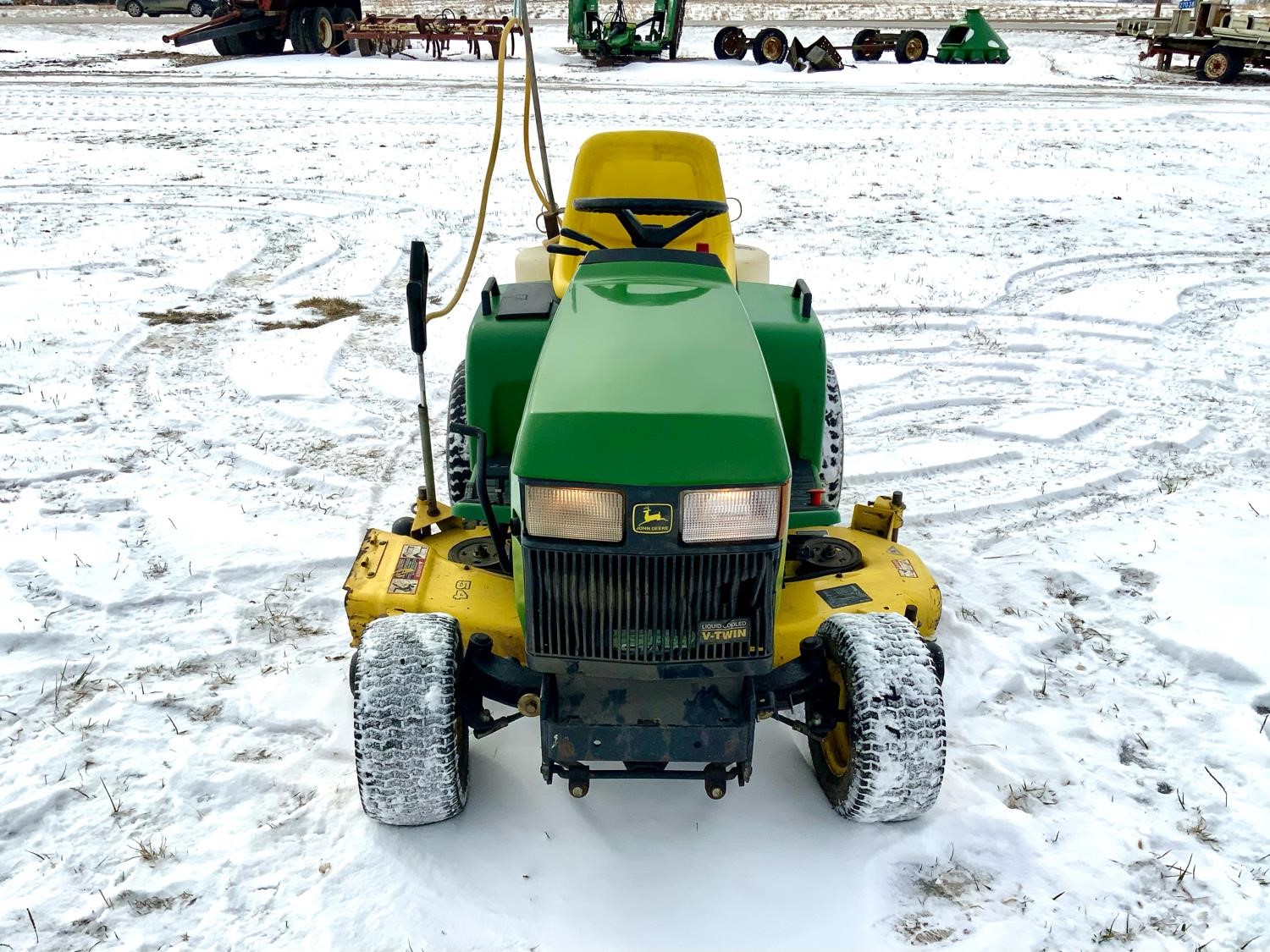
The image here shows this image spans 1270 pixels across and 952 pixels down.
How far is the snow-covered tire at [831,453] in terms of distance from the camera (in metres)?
3.86

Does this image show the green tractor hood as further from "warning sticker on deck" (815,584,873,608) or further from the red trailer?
the red trailer

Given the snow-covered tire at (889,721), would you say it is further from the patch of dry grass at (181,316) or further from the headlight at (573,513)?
the patch of dry grass at (181,316)

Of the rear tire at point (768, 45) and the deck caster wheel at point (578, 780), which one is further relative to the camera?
the rear tire at point (768, 45)

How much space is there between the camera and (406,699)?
2.64 metres

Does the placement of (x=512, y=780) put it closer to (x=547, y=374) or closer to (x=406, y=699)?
(x=406, y=699)

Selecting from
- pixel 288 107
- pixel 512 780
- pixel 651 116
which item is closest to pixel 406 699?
pixel 512 780

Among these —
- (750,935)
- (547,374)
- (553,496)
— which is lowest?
(750,935)

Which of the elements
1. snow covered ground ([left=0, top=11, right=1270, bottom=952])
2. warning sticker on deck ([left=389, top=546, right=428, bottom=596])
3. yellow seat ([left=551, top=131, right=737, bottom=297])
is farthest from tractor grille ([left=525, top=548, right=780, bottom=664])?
yellow seat ([left=551, top=131, right=737, bottom=297])

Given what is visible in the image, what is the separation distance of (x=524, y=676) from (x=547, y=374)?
0.83 metres

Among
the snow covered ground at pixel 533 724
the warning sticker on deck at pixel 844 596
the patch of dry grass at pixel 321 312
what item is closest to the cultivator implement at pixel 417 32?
the snow covered ground at pixel 533 724

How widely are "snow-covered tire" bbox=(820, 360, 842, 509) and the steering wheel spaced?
2.44ft

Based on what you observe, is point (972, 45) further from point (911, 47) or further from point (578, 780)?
point (578, 780)

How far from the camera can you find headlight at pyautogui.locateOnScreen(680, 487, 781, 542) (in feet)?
7.80

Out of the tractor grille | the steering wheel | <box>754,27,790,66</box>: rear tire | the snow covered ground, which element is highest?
<box>754,27,790,66</box>: rear tire
